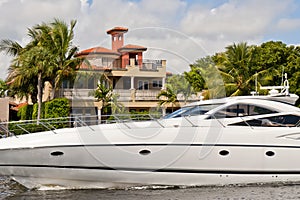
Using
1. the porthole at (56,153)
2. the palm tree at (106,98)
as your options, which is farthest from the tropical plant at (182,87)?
the porthole at (56,153)

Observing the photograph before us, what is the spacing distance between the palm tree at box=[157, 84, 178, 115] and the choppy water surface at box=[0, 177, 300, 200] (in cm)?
2101

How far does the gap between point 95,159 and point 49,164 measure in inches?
45.4

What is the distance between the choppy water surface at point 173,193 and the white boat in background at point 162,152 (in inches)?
7.2

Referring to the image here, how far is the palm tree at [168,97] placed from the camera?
33.6 meters

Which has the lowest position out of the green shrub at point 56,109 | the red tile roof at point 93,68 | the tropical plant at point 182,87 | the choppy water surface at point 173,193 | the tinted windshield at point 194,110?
the choppy water surface at point 173,193

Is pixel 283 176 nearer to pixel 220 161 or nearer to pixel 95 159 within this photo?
pixel 220 161

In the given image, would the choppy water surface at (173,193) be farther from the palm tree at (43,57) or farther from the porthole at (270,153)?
the palm tree at (43,57)

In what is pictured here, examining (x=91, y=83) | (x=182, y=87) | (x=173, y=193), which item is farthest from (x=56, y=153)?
(x=91, y=83)

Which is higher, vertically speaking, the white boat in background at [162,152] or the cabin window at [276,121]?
the cabin window at [276,121]

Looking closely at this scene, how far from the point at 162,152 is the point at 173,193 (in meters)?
1.07

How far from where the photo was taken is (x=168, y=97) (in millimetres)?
34219

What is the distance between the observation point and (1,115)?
3822 cm

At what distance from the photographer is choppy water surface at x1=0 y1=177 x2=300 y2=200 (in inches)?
456

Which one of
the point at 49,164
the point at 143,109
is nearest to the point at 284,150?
the point at 49,164
